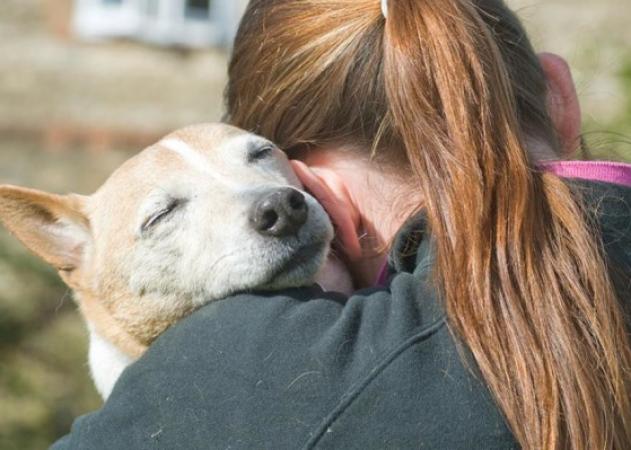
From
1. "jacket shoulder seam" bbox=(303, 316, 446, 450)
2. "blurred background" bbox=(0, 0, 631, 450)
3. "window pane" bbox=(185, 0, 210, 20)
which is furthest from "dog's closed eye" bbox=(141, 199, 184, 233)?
"window pane" bbox=(185, 0, 210, 20)

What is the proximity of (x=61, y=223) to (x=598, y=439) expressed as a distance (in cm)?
170

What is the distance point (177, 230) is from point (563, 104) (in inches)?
39.6

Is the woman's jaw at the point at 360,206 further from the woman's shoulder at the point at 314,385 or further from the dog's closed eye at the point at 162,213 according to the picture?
the woman's shoulder at the point at 314,385

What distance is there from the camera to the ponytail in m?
2.03

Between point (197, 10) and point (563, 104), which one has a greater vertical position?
point (563, 104)

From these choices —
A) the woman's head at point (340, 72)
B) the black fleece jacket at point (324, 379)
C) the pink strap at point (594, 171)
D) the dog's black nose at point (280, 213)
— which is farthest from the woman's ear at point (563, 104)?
the dog's black nose at point (280, 213)

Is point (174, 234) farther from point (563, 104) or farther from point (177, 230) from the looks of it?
point (563, 104)

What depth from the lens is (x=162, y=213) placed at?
278cm

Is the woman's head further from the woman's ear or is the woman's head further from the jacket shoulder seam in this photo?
the jacket shoulder seam

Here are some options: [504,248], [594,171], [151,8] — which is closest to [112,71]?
[151,8]

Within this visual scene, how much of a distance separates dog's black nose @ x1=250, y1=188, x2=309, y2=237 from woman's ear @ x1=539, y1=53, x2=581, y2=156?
0.65m

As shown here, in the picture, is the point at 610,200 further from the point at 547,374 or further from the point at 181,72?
the point at 181,72

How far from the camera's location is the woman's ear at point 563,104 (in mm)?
2753

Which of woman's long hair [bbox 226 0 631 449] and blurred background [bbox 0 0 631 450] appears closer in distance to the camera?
woman's long hair [bbox 226 0 631 449]
